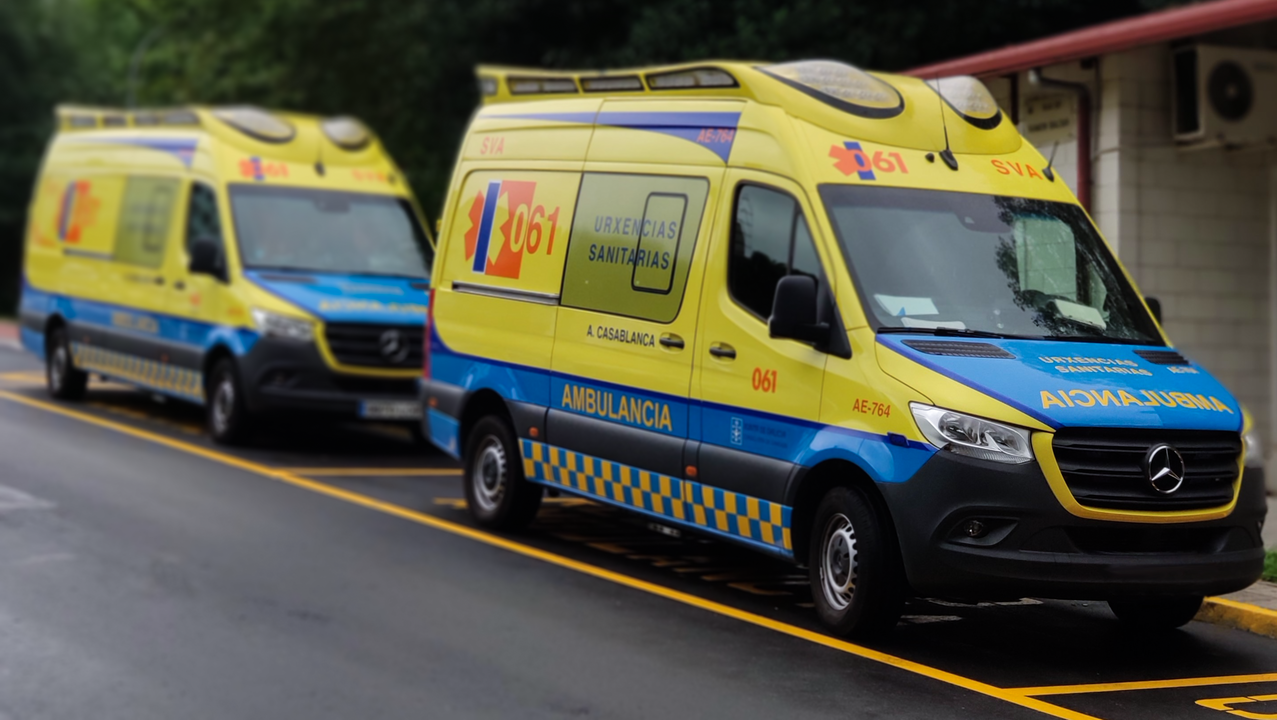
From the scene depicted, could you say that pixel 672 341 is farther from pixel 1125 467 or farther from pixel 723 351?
pixel 1125 467

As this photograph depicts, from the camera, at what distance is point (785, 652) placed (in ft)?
25.1

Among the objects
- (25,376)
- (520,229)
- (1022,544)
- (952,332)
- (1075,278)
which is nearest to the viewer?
(1022,544)

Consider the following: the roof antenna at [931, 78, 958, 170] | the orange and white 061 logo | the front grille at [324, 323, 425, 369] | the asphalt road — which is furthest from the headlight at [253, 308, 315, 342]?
the roof antenna at [931, 78, 958, 170]

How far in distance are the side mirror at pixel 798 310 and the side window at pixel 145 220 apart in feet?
31.6

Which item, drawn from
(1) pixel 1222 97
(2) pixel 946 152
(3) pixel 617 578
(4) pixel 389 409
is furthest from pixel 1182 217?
(4) pixel 389 409

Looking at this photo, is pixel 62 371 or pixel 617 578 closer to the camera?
pixel 617 578

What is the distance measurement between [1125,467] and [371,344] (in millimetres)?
8577

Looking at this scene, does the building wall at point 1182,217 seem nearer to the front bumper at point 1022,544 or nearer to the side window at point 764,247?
the side window at point 764,247

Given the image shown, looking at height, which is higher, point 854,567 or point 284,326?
point 284,326

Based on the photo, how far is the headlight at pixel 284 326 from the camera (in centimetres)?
1450

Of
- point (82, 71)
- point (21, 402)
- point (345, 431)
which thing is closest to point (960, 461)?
point (345, 431)

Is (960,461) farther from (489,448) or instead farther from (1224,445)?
(489,448)

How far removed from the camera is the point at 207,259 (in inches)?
588

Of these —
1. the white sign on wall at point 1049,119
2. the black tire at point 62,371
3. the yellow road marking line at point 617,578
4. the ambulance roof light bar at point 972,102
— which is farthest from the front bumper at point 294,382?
the ambulance roof light bar at point 972,102
